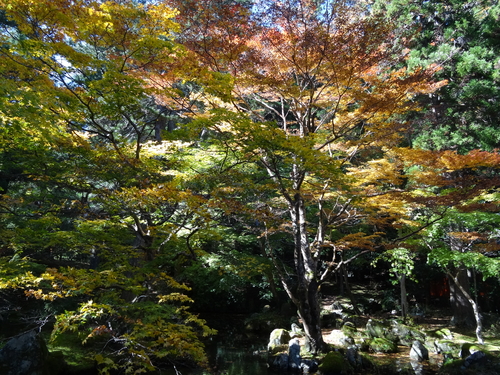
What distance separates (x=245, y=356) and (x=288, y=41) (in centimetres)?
806

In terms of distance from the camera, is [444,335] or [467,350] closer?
[467,350]

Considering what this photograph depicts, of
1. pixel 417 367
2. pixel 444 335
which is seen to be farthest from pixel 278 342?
pixel 444 335

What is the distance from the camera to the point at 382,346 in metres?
8.58

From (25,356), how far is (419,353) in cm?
818

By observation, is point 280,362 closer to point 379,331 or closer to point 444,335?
point 379,331

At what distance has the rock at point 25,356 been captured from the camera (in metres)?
4.61

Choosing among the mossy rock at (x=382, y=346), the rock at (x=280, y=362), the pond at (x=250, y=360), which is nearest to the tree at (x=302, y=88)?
the rock at (x=280, y=362)

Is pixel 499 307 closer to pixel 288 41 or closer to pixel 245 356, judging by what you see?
pixel 245 356

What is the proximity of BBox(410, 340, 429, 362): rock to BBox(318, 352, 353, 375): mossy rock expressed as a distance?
198 centimetres

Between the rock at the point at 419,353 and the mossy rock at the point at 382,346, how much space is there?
20.9 inches

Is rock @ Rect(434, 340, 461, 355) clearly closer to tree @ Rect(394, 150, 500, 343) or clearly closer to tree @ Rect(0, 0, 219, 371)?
tree @ Rect(394, 150, 500, 343)

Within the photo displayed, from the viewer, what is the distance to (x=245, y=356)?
9.09m

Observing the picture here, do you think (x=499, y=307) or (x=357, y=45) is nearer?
(x=357, y=45)

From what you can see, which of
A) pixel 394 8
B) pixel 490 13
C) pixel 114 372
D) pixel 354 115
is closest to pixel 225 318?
pixel 114 372
